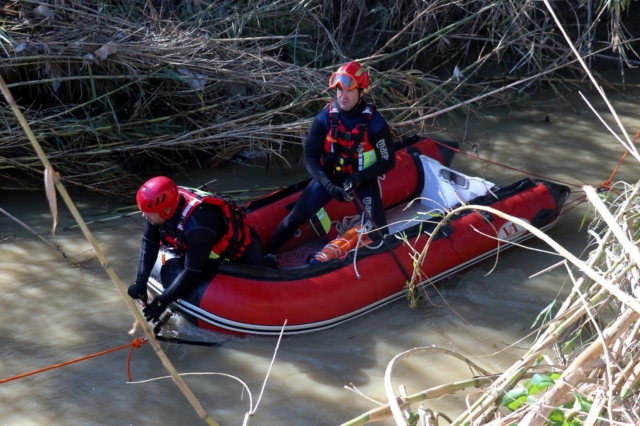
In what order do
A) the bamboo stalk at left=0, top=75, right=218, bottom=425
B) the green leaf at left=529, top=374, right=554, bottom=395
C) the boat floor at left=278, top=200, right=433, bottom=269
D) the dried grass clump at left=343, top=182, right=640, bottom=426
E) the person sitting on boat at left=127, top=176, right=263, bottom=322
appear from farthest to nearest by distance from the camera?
1. the boat floor at left=278, top=200, right=433, bottom=269
2. the person sitting on boat at left=127, top=176, right=263, bottom=322
3. the green leaf at left=529, top=374, right=554, bottom=395
4. the dried grass clump at left=343, top=182, right=640, bottom=426
5. the bamboo stalk at left=0, top=75, right=218, bottom=425

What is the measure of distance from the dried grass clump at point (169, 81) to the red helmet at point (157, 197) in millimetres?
1877

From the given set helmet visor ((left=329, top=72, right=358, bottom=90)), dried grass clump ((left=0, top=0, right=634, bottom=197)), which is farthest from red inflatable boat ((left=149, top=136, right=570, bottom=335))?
helmet visor ((left=329, top=72, right=358, bottom=90))

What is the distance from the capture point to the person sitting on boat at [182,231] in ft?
11.2

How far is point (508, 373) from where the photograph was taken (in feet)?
5.61

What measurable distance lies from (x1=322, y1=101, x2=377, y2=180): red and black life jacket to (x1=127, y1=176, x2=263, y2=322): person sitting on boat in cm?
72

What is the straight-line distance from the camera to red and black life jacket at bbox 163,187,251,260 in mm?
3529

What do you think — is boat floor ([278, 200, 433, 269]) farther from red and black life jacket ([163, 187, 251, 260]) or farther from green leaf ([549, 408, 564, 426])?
green leaf ([549, 408, 564, 426])

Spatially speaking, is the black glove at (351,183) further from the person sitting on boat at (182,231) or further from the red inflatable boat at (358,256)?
the person sitting on boat at (182,231)

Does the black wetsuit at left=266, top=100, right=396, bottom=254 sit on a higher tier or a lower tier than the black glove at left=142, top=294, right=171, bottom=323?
higher

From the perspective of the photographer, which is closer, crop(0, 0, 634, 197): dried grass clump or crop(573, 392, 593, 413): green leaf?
crop(573, 392, 593, 413): green leaf

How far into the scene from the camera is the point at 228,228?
370 centimetres

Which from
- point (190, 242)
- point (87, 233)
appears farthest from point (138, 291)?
point (87, 233)

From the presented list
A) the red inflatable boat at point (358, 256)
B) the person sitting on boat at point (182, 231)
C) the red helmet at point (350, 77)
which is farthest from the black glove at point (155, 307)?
the red helmet at point (350, 77)

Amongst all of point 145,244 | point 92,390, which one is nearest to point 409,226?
point 145,244
